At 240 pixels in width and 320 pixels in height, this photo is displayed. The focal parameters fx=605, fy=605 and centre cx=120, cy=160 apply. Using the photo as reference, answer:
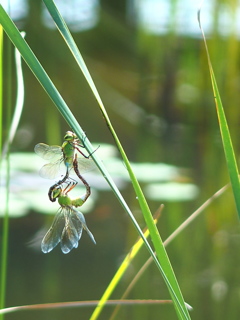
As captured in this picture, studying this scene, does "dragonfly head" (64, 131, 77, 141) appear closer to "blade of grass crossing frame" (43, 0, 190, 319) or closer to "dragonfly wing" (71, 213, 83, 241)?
"dragonfly wing" (71, 213, 83, 241)

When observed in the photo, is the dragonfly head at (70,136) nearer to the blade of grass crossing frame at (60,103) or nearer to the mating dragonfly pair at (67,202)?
the mating dragonfly pair at (67,202)

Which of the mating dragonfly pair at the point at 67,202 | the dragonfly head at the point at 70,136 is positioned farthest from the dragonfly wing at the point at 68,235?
the dragonfly head at the point at 70,136

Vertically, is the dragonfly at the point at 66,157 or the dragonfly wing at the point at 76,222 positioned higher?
the dragonfly at the point at 66,157

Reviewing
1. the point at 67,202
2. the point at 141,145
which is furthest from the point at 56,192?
the point at 141,145

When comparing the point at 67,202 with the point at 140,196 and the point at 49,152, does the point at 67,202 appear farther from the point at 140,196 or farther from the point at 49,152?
the point at 140,196

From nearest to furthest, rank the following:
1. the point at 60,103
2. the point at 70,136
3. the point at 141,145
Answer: the point at 60,103, the point at 70,136, the point at 141,145
